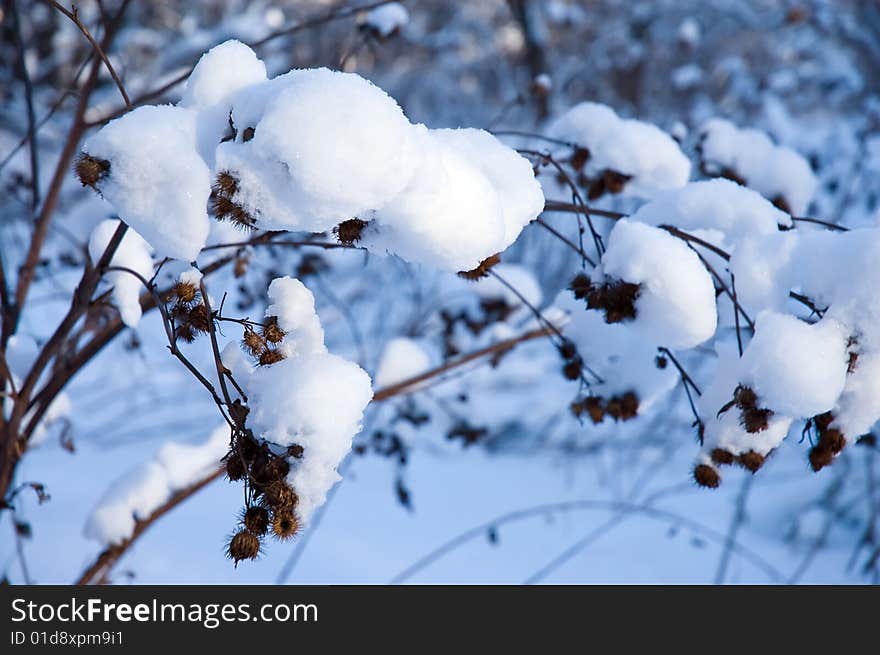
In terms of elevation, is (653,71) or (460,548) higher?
(653,71)

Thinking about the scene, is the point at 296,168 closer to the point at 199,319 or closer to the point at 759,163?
the point at 199,319

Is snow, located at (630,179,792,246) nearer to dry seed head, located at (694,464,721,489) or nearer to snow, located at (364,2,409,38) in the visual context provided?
dry seed head, located at (694,464,721,489)

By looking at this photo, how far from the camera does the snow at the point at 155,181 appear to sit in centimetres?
85

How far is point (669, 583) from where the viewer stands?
2791mm

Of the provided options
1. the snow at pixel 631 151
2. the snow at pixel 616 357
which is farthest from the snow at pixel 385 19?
the snow at pixel 616 357

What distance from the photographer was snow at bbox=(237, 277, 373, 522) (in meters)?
0.91

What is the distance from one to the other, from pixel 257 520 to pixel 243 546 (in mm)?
34

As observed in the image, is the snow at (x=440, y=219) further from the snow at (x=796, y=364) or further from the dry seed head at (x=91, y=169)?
the snow at (x=796, y=364)

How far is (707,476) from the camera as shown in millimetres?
1186
